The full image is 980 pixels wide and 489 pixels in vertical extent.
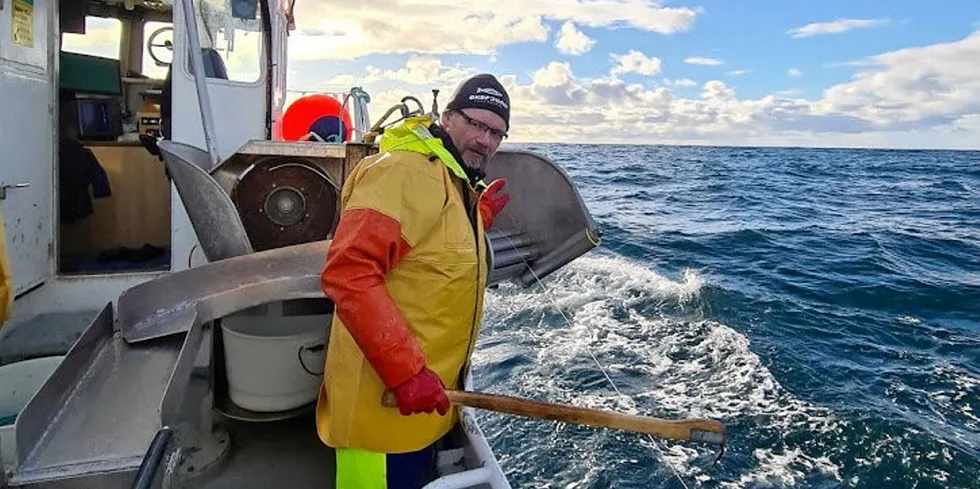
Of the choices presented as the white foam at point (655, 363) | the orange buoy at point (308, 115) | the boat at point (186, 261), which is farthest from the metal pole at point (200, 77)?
the white foam at point (655, 363)

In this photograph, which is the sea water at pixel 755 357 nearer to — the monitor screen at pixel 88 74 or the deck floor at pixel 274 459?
the deck floor at pixel 274 459

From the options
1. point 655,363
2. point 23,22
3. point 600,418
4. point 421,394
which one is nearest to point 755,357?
point 655,363

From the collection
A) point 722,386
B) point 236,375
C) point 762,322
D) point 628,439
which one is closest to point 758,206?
point 762,322

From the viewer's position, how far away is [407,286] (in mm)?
2117

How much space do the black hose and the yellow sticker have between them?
2623mm

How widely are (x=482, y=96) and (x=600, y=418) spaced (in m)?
1.14

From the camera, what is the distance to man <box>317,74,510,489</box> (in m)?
1.94

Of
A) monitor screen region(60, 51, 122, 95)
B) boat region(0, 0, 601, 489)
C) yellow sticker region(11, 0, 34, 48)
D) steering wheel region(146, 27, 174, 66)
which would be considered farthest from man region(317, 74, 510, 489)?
steering wheel region(146, 27, 174, 66)

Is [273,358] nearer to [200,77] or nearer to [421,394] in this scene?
[421,394]

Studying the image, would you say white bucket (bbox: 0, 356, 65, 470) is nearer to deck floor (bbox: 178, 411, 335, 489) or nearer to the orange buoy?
deck floor (bbox: 178, 411, 335, 489)

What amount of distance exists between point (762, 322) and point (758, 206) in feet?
42.6

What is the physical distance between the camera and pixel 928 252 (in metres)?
13.5

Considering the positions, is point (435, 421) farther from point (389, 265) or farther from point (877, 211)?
point (877, 211)

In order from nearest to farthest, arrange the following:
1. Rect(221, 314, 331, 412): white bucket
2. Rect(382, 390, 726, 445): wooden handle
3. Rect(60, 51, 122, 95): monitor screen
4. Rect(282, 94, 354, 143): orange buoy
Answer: Rect(382, 390, 726, 445): wooden handle
Rect(221, 314, 331, 412): white bucket
Rect(60, 51, 122, 95): monitor screen
Rect(282, 94, 354, 143): orange buoy
